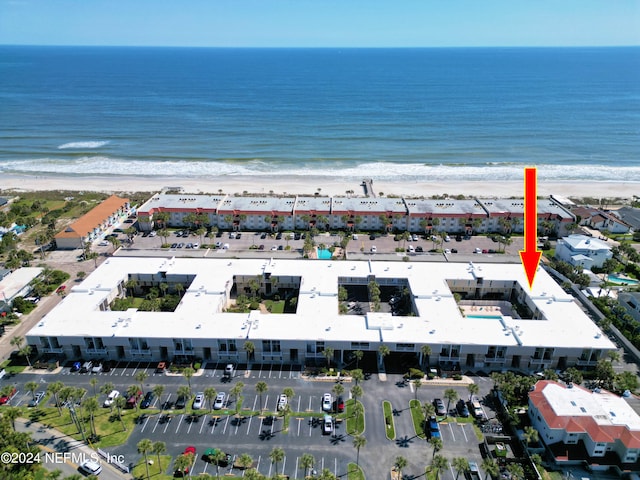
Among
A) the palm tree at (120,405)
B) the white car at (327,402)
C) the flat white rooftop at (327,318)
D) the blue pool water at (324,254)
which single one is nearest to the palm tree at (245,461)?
the white car at (327,402)

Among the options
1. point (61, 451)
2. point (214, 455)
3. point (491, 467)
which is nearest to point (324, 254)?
point (214, 455)

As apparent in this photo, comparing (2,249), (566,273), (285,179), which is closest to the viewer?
(566,273)

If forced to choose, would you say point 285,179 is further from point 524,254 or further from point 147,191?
point 524,254

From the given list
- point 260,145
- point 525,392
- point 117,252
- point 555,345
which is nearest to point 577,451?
point 525,392

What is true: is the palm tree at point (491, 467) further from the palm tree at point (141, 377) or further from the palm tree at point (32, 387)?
the palm tree at point (32, 387)

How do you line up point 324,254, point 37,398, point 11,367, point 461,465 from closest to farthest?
point 461,465 < point 37,398 < point 11,367 < point 324,254

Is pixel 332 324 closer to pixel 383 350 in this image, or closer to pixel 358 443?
pixel 383 350

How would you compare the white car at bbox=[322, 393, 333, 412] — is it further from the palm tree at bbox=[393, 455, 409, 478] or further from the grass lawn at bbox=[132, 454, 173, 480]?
the grass lawn at bbox=[132, 454, 173, 480]
